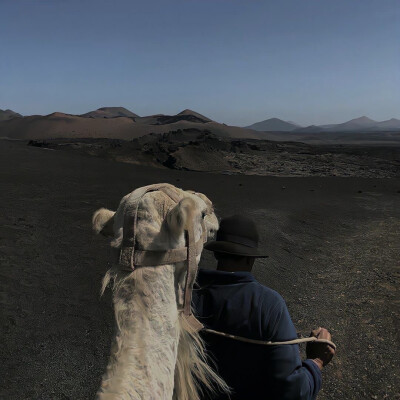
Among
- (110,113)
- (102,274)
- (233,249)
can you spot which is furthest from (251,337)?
(110,113)

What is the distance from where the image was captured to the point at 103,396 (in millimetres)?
902

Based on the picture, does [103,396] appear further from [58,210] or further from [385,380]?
[58,210]

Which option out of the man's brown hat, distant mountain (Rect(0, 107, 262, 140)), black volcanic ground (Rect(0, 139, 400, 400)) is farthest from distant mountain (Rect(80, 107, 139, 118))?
the man's brown hat

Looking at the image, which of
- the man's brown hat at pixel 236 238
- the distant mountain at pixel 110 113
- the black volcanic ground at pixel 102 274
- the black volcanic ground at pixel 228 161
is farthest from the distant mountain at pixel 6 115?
the man's brown hat at pixel 236 238

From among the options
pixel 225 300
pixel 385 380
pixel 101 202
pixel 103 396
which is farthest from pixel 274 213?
pixel 103 396

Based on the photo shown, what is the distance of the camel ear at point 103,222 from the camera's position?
1197 millimetres

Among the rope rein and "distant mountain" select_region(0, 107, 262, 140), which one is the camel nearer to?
the rope rein

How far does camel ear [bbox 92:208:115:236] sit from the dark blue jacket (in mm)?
591

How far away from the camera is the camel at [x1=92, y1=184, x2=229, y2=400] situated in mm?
968

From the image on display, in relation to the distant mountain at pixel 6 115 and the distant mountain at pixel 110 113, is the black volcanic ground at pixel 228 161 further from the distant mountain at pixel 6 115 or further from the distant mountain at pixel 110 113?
the distant mountain at pixel 110 113

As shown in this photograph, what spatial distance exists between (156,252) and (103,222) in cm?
25

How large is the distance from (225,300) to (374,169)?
24678 mm

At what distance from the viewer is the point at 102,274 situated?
5.68 meters

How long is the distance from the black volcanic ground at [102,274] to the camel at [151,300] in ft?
9.77
